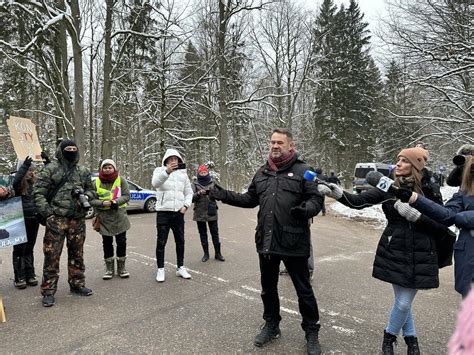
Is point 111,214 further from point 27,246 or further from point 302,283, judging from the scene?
point 302,283

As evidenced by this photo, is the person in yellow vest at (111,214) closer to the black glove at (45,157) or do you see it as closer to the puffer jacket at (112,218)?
the puffer jacket at (112,218)

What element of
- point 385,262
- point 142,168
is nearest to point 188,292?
point 385,262

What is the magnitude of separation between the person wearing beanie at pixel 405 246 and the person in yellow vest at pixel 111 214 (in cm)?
351

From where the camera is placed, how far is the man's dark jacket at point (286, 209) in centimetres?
322

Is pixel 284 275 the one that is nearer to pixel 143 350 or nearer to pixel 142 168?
pixel 143 350

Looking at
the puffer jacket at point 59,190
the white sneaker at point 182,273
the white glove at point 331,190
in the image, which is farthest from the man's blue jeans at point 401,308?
the puffer jacket at point 59,190

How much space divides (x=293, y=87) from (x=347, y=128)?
7255 millimetres

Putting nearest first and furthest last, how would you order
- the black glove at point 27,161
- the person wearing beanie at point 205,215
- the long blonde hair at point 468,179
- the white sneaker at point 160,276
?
the long blonde hair at point 468,179 → the black glove at point 27,161 → the white sneaker at point 160,276 → the person wearing beanie at point 205,215

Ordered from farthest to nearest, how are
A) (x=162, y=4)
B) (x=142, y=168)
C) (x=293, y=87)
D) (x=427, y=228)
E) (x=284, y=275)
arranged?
(x=293, y=87), (x=142, y=168), (x=162, y=4), (x=284, y=275), (x=427, y=228)

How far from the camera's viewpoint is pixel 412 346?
10.4 feet

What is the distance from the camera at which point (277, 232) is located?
326 centimetres

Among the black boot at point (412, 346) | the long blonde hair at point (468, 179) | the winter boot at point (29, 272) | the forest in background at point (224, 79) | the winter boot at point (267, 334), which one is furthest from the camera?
the forest in background at point (224, 79)

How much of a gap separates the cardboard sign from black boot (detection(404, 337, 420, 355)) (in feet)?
15.4

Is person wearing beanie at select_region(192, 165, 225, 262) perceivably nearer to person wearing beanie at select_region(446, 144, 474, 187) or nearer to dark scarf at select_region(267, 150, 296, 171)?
dark scarf at select_region(267, 150, 296, 171)
